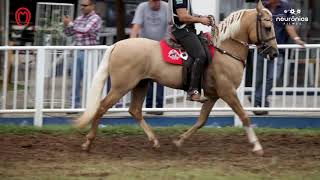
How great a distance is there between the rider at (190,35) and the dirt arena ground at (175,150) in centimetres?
83

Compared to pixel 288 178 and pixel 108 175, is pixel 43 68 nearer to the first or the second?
pixel 108 175

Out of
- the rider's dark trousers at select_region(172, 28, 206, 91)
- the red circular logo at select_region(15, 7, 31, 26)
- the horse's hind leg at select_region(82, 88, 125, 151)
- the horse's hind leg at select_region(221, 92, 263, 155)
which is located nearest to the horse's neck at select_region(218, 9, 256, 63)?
the rider's dark trousers at select_region(172, 28, 206, 91)

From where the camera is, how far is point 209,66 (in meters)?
9.47

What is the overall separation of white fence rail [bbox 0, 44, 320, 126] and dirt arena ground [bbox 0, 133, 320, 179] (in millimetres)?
1096

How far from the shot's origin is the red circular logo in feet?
54.9

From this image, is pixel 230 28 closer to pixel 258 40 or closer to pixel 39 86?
pixel 258 40

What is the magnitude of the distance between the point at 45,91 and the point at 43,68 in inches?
14.7

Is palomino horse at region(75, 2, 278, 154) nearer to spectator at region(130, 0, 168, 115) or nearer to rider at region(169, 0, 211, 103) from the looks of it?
rider at region(169, 0, 211, 103)

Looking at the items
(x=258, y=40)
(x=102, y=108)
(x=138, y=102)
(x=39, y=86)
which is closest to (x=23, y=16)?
(x=39, y=86)

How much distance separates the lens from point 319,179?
7.70 metres

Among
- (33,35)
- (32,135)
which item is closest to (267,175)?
(32,135)

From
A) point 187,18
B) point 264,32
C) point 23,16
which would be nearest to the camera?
point 187,18

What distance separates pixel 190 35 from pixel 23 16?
8213mm

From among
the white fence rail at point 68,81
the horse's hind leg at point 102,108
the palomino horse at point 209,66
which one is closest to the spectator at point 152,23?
the white fence rail at point 68,81
